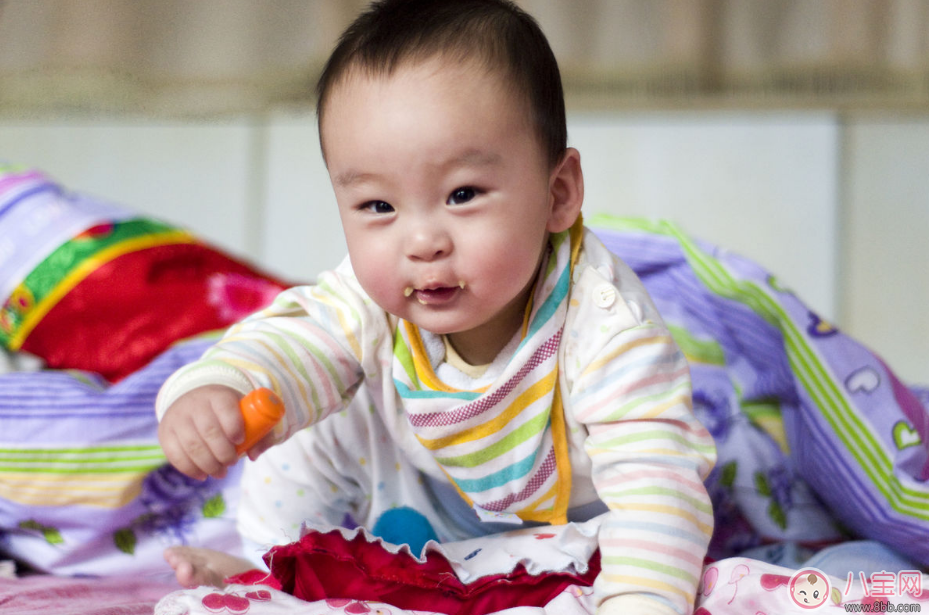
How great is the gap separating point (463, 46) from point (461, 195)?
96mm

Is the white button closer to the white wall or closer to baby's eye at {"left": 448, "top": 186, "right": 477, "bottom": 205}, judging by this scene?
baby's eye at {"left": 448, "top": 186, "right": 477, "bottom": 205}

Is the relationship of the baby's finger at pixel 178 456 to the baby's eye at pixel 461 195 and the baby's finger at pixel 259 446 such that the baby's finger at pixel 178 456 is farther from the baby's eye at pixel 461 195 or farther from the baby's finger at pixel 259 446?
the baby's eye at pixel 461 195

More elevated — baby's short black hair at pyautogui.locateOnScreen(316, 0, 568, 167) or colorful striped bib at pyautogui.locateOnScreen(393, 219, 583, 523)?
baby's short black hair at pyautogui.locateOnScreen(316, 0, 568, 167)

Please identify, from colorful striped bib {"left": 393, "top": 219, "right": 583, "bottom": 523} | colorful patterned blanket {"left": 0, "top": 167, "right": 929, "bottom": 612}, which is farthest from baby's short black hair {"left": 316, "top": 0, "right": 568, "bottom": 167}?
colorful patterned blanket {"left": 0, "top": 167, "right": 929, "bottom": 612}

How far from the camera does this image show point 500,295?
0.60 meters

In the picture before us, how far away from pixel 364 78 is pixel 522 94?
103mm

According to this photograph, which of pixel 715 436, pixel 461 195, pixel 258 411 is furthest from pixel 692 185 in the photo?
pixel 258 411

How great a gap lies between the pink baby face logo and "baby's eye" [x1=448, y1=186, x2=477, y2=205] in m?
0.32

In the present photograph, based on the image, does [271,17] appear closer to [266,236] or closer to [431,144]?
[266,236]

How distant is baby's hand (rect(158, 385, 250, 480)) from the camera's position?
540mm

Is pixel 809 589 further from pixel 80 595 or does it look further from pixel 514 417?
pixel 80 595

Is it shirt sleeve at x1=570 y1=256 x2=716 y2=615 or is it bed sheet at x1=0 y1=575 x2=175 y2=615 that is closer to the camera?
shirt sleeve at x1=570 y1=256 x2=716 y2=615

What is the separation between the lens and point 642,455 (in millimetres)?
572

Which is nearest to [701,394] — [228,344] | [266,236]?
[228,344]
